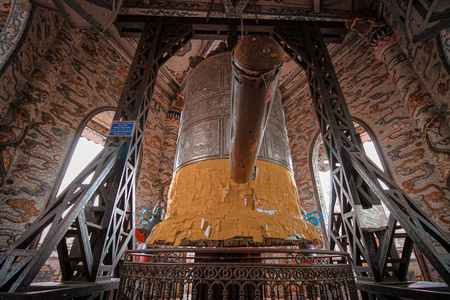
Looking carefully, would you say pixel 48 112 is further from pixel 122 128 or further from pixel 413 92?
pixel 413 92

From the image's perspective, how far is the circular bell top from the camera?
0.90 metres

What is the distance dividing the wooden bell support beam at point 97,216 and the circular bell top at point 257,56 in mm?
2239

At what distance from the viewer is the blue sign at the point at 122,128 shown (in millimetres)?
3131

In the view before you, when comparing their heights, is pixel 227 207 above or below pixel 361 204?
below

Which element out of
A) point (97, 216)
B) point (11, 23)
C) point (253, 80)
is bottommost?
point (97, 216)

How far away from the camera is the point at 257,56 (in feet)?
3.00

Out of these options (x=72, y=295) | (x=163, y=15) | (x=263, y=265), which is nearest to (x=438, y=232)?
(x=263, y=265)

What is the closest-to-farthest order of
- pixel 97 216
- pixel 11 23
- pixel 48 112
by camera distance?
1. pixel 97 216
2. pixel 11 23
3. pixel 48 112

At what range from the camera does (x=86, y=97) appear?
5.40 metres

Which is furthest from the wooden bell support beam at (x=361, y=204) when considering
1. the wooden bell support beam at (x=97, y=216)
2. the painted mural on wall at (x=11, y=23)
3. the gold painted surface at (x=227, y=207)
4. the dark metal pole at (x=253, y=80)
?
the painted mural on wall at (x=11, y=23)

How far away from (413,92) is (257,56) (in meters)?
5.27

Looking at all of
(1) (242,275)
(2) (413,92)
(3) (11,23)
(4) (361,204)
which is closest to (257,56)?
(1) (242,275)

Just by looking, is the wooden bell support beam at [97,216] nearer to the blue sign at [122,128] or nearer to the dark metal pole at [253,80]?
the blue sign at [122,128]

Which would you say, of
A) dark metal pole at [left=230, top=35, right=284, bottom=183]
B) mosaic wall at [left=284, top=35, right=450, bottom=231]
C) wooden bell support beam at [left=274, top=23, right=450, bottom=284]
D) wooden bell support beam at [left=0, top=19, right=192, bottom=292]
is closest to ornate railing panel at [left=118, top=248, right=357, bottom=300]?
dark metal pole at [left=230, top=35, right=284, bottom=183]
